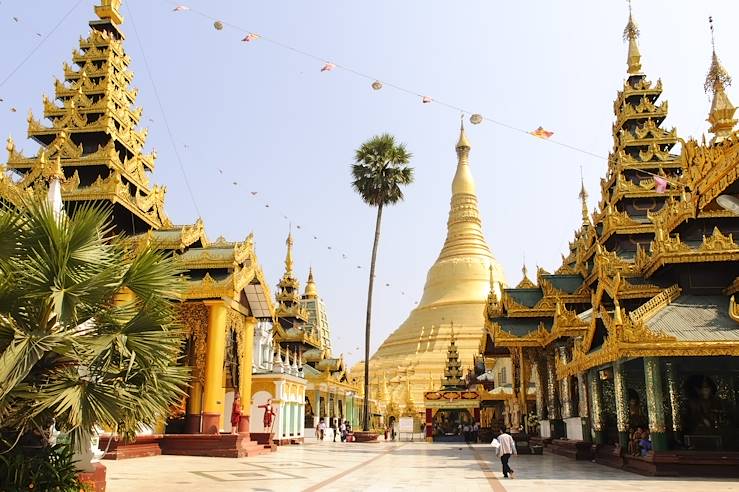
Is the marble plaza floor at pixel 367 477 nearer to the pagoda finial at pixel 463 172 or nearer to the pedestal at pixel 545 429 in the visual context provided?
the pedestal at pixel 545 429

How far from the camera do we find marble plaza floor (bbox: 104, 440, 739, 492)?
39.3 feet

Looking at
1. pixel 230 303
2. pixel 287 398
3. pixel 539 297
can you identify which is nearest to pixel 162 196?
pixel 230 303

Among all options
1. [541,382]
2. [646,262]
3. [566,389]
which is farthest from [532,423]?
[646,262]

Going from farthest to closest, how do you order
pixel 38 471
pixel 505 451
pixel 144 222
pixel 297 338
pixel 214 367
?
1. pixel 297 338
2. pixel 144 222
3. pixel 214 367
4. pixel 505 451
5. pixel 38 471

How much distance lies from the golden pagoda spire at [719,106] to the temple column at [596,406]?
9983 millimetres

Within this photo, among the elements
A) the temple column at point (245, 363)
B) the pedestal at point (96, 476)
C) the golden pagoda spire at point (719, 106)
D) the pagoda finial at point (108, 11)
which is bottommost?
the pedestal at point (96, 476)

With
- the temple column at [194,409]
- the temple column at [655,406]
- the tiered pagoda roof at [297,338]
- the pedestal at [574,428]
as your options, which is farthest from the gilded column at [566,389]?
the tiered pagoda roof at [297,338]

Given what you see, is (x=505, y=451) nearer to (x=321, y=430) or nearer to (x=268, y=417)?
(x=268, y=417)

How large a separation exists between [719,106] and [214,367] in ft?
54.4

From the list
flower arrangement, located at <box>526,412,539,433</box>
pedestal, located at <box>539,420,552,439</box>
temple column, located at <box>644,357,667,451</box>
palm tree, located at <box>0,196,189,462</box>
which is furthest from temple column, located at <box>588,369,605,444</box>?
palm tree, located at <box>0,196,189,462</box>

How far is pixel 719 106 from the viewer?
10.6m

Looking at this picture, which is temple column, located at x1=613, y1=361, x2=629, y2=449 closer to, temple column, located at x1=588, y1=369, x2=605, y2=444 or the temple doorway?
temple column, located at x1=588, y1=369, x2=605, y2=444

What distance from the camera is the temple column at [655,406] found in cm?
1496

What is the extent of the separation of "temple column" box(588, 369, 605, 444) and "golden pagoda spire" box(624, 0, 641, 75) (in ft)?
56.3
